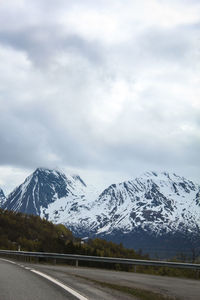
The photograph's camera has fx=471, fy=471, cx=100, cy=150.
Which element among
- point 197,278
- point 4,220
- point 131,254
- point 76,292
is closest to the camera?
point 76,292

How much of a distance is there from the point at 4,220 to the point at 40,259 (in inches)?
3103

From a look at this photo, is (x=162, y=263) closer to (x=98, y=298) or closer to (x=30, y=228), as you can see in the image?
(x=98, y=298)

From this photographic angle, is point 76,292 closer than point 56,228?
Yes

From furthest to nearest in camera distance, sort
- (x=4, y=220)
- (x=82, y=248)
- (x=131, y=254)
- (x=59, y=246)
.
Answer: (x=4, y=220)
(x=131, y=254)
(x=59, y=246)
(x=82, y=248)

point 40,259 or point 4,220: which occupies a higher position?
point 4,220

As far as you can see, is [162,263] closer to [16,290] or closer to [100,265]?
[100,265]

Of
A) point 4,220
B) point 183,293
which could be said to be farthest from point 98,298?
point 4,220

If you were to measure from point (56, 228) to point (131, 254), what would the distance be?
68116 millimetres

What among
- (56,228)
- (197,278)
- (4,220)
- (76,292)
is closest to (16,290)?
(76,292)

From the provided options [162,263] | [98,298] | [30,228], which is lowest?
[98,298]

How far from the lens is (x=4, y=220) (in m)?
112

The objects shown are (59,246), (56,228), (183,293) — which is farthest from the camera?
(56,228)

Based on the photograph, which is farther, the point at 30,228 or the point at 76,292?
the point at 30,228

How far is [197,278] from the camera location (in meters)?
22.2
